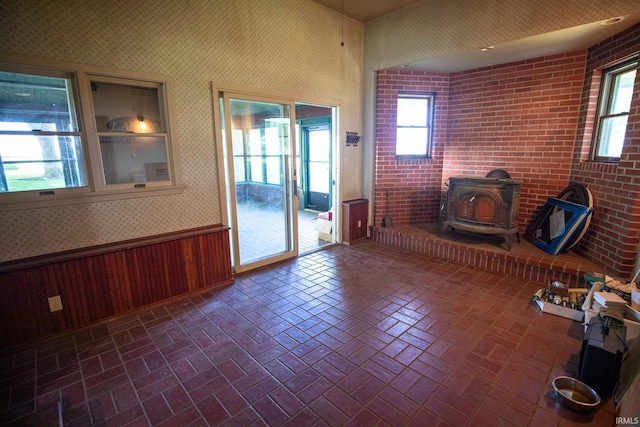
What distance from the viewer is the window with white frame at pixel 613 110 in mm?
3188

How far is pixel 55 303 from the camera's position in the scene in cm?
251

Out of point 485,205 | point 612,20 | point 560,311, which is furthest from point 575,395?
point 612,20

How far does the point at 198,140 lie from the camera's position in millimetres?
3199

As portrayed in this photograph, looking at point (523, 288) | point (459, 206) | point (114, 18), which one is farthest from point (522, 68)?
point (114, 18)

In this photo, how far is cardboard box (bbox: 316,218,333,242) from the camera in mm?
5008

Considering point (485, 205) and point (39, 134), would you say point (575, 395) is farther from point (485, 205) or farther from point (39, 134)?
point (39, 134)

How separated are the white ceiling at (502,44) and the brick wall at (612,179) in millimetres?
198

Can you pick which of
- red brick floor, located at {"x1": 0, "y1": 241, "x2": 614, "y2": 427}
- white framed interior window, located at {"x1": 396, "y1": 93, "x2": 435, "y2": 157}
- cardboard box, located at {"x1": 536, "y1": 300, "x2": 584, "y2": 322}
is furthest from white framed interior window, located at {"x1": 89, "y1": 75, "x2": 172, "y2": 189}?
cardboard box, located at {"x1": 536, "y1": 300, "x2": 584, "y2": 322}

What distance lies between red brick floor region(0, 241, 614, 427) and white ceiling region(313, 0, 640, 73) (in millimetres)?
2648

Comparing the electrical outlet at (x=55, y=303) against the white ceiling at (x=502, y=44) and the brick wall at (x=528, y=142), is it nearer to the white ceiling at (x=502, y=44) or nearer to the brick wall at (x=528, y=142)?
the brick wall at (x=528, y=142)

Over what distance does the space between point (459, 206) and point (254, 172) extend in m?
2.75

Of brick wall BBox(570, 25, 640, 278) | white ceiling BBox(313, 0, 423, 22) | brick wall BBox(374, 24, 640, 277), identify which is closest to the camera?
brick wall BBox(570, 25, 640, 278)

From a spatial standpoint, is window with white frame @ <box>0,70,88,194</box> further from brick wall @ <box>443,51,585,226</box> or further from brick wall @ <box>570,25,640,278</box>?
brick wall @ <box>570,25,640,278</box>

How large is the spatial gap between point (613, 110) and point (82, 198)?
542 centimetres
